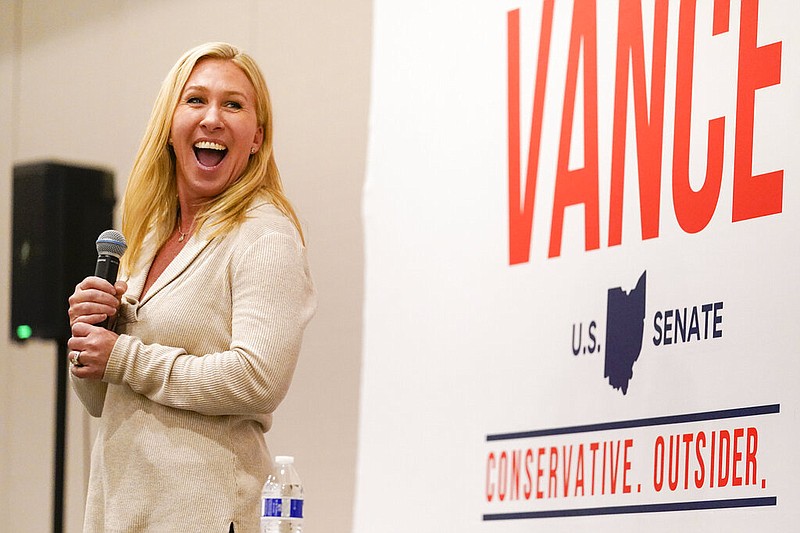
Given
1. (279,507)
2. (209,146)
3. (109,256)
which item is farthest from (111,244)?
(279,507)

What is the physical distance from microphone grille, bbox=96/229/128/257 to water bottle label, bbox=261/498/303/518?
480mm

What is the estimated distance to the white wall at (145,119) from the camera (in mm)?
3725

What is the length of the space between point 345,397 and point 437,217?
715 millimetres

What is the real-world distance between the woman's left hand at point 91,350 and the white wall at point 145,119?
1821 mm

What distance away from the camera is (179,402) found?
181cm

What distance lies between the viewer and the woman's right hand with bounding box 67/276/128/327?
1.83 metres

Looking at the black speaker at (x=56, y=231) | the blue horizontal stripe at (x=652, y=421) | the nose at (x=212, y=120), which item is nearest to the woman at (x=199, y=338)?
the nose at (x=212, y=120)

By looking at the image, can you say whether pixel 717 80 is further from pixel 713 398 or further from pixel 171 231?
pixel 171 231

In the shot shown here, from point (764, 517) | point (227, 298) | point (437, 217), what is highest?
point (437, 217)

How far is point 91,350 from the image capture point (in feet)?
5.94

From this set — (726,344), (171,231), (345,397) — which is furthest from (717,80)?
(345,397)

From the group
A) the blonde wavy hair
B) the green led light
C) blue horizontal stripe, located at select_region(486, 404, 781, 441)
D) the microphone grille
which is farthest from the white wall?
the microphone grille

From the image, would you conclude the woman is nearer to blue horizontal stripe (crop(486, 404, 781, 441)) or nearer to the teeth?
the teeth

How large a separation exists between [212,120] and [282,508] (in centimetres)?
66
